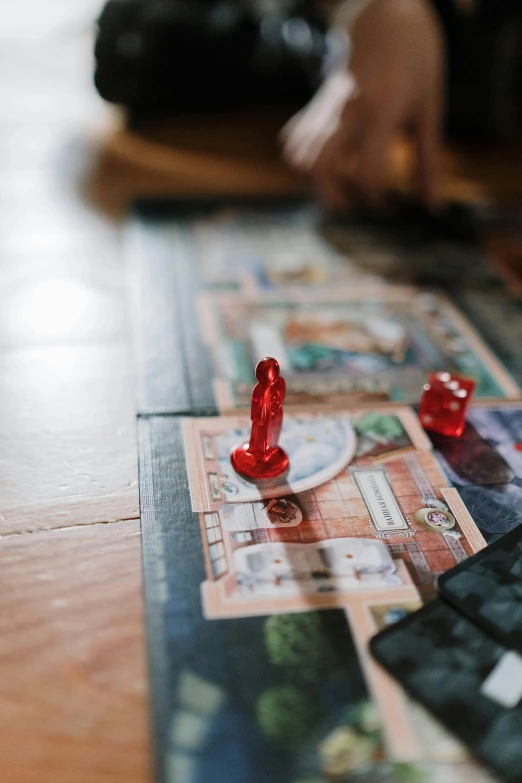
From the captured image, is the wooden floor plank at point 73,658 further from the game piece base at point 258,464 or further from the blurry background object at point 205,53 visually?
the blurry background object at point 205,53

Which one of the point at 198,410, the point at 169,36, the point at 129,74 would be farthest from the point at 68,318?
the point at 169,36

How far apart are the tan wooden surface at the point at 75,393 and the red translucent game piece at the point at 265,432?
121mm

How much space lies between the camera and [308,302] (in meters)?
1.11

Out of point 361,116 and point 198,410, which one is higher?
point 361,116

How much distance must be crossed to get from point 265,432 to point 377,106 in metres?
0.75

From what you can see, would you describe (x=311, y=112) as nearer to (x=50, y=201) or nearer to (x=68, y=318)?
(x=50, y=201)

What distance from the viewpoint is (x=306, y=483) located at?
78 cm

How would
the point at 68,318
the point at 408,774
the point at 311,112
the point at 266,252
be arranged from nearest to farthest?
1. the point at 408,774
2. the point at 68,318
3. the point at 266,252
4. the point at 311,112

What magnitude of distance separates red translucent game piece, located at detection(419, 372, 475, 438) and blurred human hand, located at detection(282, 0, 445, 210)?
57 cm

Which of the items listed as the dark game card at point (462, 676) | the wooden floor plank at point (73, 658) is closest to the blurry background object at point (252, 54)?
the wooden floor plank at point (73, 658)

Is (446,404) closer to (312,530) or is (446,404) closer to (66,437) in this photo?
(312,530)

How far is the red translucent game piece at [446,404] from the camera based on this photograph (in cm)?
86

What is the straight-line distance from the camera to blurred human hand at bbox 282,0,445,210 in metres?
1.25

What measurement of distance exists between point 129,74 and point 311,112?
0.38 meters
